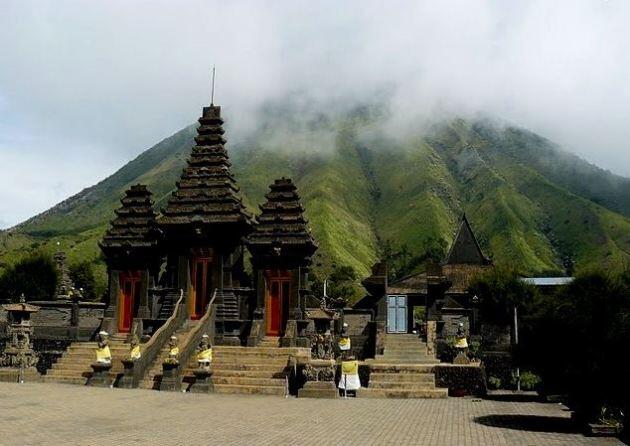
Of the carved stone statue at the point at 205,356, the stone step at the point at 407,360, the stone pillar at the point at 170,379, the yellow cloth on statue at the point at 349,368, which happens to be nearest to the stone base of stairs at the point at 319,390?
the yellow cloth on statue at the point at 349,368

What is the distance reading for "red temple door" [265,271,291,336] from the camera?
30.7m

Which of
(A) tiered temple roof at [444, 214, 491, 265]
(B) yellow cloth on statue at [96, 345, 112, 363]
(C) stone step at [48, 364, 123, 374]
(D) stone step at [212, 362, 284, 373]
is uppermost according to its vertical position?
(A) tiered temple roof at [444, 214, 491, 265]

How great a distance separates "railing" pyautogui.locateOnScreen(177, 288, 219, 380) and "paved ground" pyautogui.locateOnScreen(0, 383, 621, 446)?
9.80 feet

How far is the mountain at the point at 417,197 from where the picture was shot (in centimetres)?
11712

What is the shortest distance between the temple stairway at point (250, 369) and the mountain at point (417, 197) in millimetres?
56154

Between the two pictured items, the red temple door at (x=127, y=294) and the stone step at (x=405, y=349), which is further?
the red temple door at (x=127, y=294)

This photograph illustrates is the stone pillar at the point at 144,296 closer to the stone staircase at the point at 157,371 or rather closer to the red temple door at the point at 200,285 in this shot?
the red temple door at the point at 200,285

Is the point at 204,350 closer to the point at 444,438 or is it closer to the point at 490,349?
the point at 444,438

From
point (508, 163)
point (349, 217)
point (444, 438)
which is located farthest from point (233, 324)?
point (508, 163)

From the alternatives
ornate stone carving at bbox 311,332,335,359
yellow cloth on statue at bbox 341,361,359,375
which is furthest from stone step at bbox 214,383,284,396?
ornate stone carving at bbox 311,332,335,359

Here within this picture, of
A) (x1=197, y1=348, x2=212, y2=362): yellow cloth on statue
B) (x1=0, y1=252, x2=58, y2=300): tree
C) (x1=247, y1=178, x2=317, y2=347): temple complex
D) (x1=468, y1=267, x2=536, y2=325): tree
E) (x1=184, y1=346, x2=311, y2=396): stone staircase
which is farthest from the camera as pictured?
(x1=0, y1=252, x2=58, y2=300): tree

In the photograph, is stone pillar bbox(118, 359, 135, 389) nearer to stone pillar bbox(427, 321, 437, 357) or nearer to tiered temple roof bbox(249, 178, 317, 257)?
tiered temple roof bbox(249, 178, 317, 257)

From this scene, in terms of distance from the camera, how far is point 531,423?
1633 centimetres

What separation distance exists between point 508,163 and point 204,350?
157487mm
